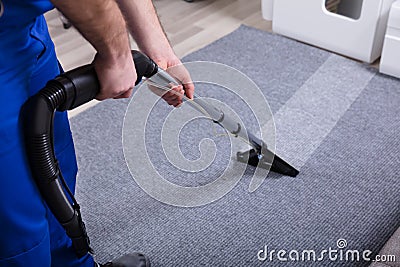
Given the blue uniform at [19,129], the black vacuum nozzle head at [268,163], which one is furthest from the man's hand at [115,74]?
the black vacuum nozzle head at [268,163]

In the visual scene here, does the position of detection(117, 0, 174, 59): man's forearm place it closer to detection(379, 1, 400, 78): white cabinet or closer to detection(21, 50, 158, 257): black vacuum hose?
detection(21, 50, 158, 257): black vacuum hose

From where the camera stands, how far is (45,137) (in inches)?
36.9

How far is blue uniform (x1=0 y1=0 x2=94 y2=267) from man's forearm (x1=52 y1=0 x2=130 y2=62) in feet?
0.28

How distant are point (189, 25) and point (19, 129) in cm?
187

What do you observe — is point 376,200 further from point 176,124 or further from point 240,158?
point 176,124

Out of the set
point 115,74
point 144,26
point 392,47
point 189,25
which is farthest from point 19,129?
point 189,25

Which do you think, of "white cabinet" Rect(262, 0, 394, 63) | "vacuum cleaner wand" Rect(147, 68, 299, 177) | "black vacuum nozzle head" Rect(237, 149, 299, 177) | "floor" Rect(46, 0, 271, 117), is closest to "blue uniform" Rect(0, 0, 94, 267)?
"vacuum cleaner wand" Rect(147, 68, 299, 177)

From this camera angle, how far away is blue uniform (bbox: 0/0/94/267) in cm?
88

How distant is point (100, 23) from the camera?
34.0 inches

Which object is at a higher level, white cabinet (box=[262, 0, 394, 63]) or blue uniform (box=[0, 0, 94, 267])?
blue uniform (box=[0, 0, 94, 267])

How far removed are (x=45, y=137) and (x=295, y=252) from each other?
808mm

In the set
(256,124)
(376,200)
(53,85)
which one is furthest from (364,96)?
(53,85)

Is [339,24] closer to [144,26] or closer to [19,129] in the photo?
[144,26]

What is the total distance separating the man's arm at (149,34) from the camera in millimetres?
1161
